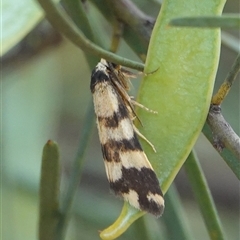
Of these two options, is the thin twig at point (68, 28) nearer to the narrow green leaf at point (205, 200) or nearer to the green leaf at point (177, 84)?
the green leaf at point (177, 84)

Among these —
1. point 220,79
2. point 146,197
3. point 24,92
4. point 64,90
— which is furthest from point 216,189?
point 146,197

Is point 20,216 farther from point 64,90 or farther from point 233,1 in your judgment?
point 233,1

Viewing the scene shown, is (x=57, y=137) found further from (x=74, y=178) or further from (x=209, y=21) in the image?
(x=209, y=21)

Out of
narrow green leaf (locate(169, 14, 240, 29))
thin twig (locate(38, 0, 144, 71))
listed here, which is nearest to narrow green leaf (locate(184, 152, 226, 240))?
thin twig (locate(38, 0, 144, 71))

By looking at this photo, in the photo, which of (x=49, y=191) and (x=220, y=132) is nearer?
(x=220, y=132)

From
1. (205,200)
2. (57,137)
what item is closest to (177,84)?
(205,200)

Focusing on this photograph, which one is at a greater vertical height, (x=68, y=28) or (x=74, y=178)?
(x=68, y=28)
